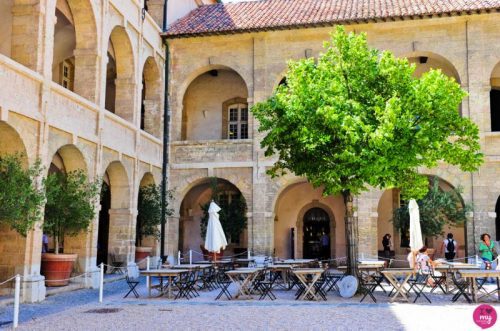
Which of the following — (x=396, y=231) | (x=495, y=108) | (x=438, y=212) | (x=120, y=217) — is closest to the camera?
(x=120, y=217)

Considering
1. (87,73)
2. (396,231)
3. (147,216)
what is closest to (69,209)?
(87,73)

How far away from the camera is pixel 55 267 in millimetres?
13609

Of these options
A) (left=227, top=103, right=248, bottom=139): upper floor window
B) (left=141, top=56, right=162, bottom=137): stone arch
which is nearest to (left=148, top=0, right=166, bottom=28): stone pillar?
(left=141, top=56, right=162, bottom=137): stone arch

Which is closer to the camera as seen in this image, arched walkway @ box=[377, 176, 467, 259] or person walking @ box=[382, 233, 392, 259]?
person walking @ box=[382, 233, 392, 259]

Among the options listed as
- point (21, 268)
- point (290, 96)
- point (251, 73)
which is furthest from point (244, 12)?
point (21, 268)

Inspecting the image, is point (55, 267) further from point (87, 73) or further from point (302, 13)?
point (302, 13)

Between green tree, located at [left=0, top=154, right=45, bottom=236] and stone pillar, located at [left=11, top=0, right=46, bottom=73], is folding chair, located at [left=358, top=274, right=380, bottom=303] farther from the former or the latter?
stone pillar, located at [left=11, top=0, right=46, bottom=73]

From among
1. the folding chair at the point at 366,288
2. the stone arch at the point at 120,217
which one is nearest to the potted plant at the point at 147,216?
the stone arch at the point at 120,217

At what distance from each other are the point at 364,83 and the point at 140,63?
866cm

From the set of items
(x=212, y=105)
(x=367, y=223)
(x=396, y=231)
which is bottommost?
(x=396, y=231)

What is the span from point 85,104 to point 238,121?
8.85m

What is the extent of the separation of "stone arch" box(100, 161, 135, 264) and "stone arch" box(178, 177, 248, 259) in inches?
230

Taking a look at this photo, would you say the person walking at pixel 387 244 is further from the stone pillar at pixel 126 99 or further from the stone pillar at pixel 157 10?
the stone pillar at pixel 157 10

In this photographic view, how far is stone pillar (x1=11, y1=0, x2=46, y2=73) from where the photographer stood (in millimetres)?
12703
